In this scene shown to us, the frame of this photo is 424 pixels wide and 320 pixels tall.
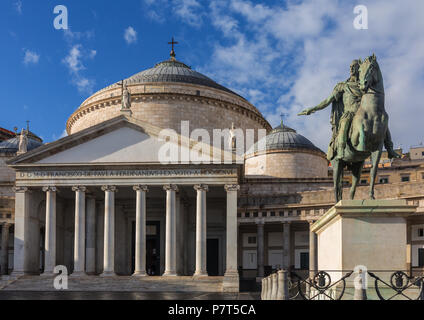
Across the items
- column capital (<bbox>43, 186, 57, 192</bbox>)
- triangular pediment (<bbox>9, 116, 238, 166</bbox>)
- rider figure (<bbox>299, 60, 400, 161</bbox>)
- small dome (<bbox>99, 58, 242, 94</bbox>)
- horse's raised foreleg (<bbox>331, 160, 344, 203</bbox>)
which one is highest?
small dome (<bbox>99, 58, 242, 94</bbox>)

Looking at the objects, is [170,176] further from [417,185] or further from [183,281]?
[417,185]

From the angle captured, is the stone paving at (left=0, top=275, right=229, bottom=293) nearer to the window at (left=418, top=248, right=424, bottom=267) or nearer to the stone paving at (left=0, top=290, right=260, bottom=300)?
the stone paving at (left=0, top=290, right=260, bottom=300)

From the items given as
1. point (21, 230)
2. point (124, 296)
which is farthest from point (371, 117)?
point (21, 230)

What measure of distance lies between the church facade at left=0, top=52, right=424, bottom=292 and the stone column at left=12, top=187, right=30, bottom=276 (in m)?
0.07

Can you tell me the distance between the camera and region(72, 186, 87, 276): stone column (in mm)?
40812

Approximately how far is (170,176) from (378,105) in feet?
92.1

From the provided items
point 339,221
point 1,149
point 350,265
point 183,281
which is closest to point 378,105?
point 339,221

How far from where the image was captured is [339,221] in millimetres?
13352

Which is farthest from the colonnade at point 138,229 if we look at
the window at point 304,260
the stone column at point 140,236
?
the window at point 304,260

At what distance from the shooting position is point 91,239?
43.8 metres

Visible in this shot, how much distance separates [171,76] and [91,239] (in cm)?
2113

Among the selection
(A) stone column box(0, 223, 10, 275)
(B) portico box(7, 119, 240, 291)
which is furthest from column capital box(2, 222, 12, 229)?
(B) portico box(7, 119, 240, 291)

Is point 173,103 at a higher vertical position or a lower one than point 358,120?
higher

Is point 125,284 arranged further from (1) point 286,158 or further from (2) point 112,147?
(1) point 286,158
